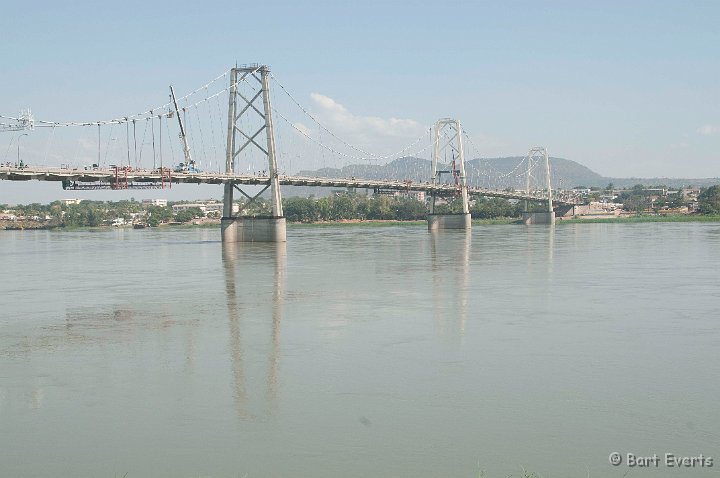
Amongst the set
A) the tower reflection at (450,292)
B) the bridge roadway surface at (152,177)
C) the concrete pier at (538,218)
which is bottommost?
the concrete pier at (538,218)

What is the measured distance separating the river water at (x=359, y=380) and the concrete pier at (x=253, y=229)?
111 ft

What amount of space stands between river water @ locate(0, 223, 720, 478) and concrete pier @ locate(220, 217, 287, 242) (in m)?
33.9

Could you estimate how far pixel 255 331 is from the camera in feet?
59.9

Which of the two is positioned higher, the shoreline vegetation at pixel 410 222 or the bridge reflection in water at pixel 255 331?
the bridge reflection in water at pixel 255 331

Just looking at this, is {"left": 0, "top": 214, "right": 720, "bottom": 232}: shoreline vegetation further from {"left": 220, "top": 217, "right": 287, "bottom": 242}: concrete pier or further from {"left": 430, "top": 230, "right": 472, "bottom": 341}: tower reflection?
{"left": 430, "top": 230, "right": 472, "bottom": 341}: tower reflection

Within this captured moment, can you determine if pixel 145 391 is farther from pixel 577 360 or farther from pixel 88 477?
pixel 577 360

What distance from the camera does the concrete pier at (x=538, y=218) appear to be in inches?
5015

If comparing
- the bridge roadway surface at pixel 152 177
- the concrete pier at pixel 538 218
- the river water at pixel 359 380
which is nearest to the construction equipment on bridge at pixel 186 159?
the bridge roadway surface at pixel 152 177

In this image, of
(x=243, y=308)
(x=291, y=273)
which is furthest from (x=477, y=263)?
(x=243, y=308)

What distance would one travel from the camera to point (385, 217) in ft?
494

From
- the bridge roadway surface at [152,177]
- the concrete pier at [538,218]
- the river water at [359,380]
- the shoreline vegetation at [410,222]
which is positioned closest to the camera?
the river water at [359,380]

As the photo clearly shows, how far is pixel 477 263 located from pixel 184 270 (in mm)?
13756

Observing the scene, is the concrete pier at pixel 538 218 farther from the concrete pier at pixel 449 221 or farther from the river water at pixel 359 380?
the river water at pixel 359 380

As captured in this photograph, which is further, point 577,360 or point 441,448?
point 577,360
